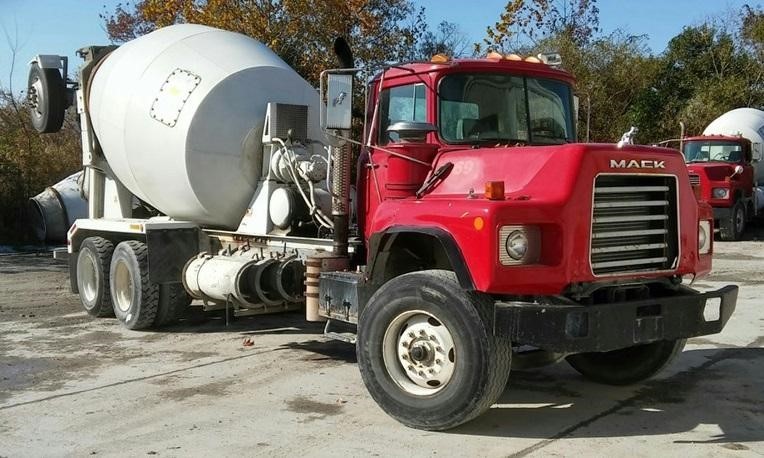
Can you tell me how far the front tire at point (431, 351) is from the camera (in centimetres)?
520

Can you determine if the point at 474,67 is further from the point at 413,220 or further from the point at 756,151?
the point at 756,151

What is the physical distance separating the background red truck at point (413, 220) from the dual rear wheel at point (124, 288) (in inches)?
1.3

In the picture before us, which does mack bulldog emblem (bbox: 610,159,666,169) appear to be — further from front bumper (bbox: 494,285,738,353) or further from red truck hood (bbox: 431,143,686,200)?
front bumper (bbox: 494,285,738,353)

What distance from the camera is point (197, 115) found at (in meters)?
8.82

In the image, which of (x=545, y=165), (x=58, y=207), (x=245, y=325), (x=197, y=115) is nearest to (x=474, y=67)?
(x=545, y=165)

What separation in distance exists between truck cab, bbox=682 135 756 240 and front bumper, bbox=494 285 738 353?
14911 mm

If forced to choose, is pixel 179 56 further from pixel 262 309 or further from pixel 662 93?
pixel 662 93

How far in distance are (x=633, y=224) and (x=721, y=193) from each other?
50.0 ft

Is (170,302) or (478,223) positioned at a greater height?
(478,223)

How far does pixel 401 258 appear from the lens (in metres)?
6.15

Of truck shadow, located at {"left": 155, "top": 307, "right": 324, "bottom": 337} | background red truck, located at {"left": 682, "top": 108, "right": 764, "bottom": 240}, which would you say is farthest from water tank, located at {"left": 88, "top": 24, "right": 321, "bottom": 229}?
background red truck, located at {"left": 682, "top": 108, "right": 764, "bottom": 240}

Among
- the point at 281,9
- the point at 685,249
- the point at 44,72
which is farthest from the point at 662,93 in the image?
the point at 685,249

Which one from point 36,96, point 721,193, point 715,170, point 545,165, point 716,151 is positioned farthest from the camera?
point 716,151

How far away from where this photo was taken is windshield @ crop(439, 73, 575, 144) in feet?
21.0
